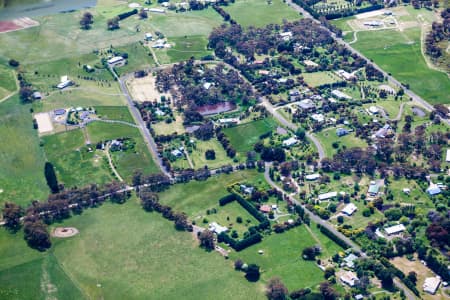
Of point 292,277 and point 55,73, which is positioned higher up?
point 55,73

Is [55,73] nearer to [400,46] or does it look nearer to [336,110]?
[336,110]

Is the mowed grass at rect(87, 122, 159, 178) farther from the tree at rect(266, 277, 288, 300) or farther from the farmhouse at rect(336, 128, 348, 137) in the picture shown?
the farmhouse at rect(336, 128, 348, 137)

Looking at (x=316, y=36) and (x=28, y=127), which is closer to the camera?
(x=28, y=127)

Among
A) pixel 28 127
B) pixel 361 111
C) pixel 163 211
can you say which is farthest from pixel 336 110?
pixel 28 127

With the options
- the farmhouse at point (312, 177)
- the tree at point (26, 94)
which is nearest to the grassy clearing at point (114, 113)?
the tree at point (26, 94)

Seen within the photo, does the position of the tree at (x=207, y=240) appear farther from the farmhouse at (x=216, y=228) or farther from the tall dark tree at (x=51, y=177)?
the tall dark tree at (x=51, y=177)

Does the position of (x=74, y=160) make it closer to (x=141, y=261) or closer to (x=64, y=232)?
(x=64, y=232)

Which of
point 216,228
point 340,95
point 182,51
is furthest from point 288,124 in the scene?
point 182,51
